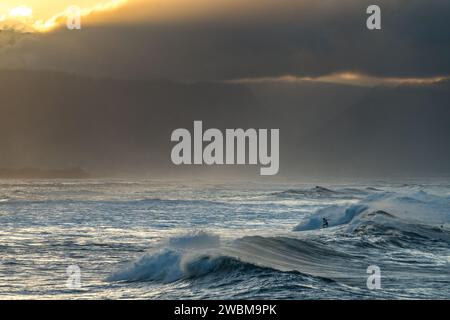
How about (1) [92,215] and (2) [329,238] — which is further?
(1) [92,215]

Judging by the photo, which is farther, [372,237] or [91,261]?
[372,237]

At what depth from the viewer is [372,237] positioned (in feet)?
92.1

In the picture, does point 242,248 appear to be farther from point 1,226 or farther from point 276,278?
point 1,226

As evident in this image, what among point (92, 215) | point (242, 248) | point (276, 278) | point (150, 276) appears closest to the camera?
point (276, 278)

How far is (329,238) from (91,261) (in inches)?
405

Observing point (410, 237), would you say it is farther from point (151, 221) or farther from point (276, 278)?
point (151, 221)

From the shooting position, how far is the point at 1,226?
3603 cm

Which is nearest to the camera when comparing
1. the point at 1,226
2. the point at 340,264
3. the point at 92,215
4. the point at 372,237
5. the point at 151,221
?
the point at 340,264

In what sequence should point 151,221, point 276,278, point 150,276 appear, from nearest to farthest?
1. point 276,278
2. point 150,276
3. point 151,221

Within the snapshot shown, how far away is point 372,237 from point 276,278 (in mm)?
11351

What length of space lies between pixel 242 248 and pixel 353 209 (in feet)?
65.9
